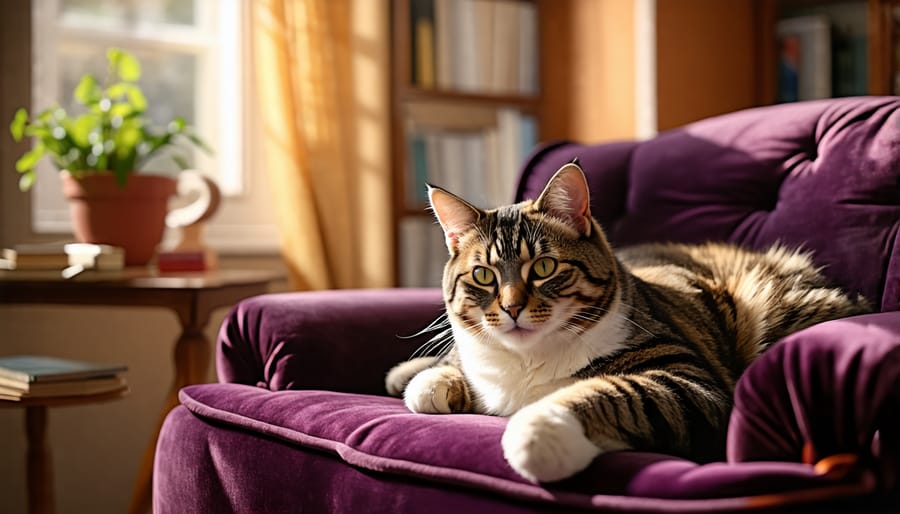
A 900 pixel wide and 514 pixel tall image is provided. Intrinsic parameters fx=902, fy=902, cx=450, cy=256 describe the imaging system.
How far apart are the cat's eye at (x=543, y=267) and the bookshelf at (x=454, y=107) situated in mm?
1404

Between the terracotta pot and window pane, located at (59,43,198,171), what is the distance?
640 mm

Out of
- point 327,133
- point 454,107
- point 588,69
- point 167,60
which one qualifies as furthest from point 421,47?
point 167,60

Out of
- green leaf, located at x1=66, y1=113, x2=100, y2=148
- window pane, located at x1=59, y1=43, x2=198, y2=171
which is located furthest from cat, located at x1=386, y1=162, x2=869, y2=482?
window pane, located at x1=59, y1=43, x2=198, y2=171

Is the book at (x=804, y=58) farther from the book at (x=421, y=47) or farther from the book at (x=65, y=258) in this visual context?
the book at (x=65, y=258)

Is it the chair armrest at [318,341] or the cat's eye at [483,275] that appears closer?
the cat's eye at [483,275]

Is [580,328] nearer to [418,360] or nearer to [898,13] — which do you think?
[418,360]

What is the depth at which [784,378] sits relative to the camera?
92cm

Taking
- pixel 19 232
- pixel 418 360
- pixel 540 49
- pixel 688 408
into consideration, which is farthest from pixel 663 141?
pixel 19 232

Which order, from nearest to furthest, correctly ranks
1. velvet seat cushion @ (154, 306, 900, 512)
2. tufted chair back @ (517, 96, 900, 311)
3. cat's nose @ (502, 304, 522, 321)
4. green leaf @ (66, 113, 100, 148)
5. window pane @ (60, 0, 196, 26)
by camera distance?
velvet seat cushion @ (154, 306, 900, 512) < cat's nose @ (502, 304, 522, 321) < tufted chair back @ (517, 96, 900, 311) < green leaf @ (66, 113, 100, 148) < window pane @ (60, 0, 196, 26)

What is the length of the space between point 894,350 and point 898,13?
2118mm

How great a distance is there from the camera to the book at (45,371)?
1.68 m

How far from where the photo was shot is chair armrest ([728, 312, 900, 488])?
2.82 feet

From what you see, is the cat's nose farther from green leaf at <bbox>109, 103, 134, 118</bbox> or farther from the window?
the window

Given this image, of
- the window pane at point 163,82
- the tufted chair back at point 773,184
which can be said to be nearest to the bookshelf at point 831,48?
the tufted chair back at point 773,184
